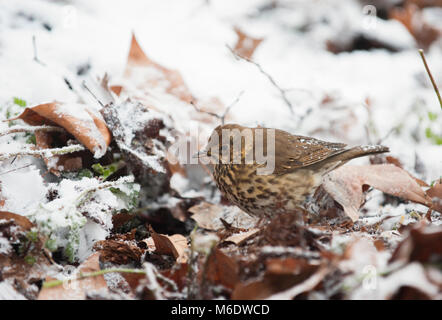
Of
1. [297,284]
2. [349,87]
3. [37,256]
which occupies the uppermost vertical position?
[297,284]

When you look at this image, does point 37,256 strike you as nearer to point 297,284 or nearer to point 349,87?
point 297,284

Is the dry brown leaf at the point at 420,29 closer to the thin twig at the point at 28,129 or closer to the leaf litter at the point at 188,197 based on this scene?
the leaf litter at the point at 188,197

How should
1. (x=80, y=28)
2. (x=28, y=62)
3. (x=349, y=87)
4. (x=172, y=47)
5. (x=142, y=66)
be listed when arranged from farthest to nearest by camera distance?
(x=349, y=87) → (x=172, y=47) → (x=80, y=28) → (x=142, y=66) → (x=28, y=62)

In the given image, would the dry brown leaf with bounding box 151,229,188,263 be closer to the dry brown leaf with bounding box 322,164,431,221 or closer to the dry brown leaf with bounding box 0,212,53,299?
the dry brown leaf with bounding box 0,212,53,299

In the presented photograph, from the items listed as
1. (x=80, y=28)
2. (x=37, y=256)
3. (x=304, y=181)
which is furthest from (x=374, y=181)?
(x=80, y=28)
